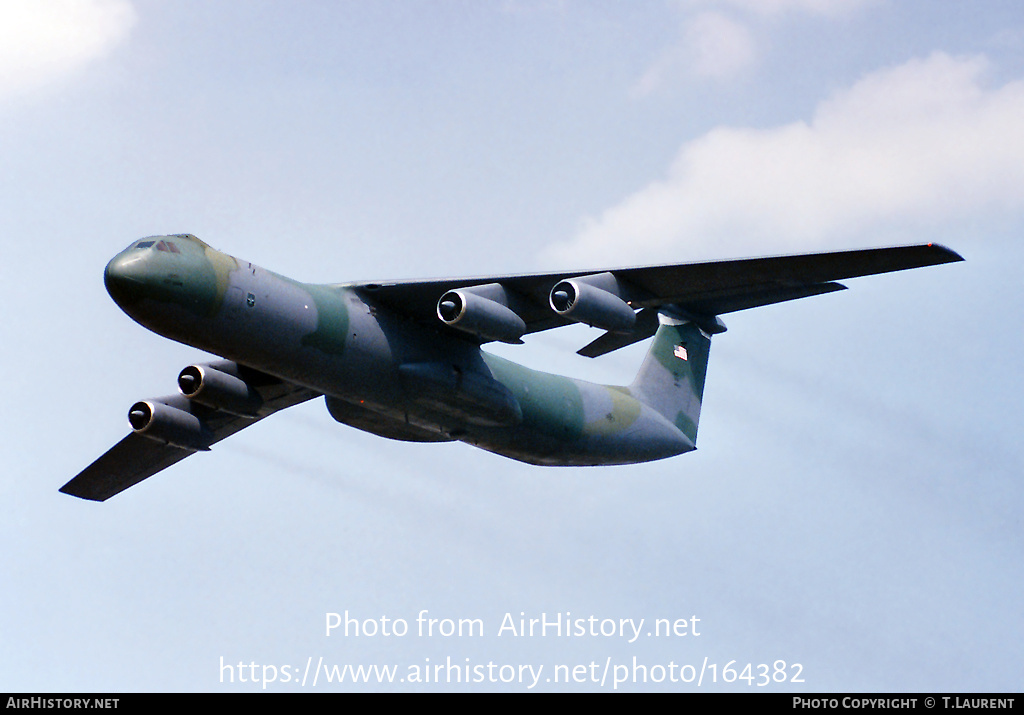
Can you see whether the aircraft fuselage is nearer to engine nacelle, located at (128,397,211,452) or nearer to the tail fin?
the tail fin

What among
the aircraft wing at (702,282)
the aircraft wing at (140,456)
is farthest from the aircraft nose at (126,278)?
the aircraft wing at (140,456)

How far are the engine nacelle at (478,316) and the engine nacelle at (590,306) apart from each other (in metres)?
0.69

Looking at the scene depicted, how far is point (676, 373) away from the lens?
25484 millimetres

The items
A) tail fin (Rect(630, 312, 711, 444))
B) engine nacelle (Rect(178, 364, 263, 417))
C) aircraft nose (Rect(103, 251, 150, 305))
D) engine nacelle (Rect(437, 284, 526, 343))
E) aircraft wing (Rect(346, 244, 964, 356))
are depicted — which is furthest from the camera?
tail fin (Rect(630, 312, 711, 444))

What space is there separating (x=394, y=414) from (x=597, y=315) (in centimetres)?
360

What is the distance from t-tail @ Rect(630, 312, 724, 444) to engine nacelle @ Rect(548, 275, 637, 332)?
4.51 m

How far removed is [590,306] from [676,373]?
5.72 metres

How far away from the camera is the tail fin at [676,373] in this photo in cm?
2508

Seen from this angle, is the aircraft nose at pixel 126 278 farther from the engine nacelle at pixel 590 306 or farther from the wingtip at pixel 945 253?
the wingtip at pixel 945 253

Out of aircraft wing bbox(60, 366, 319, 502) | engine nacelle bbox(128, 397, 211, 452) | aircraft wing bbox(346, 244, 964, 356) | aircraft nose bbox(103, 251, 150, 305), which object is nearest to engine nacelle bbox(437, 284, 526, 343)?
aircraft wing bbox(346, 244, 964, 356)

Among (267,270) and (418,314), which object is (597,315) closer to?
(418,314)

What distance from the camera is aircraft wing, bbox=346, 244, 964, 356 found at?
68.1ft
